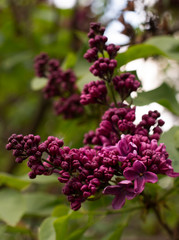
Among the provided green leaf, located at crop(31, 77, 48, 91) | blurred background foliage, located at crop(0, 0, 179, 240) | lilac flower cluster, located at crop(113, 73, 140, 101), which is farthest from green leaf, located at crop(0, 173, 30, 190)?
lilac flower cluster, located at crop(113, 73, 140, 101)

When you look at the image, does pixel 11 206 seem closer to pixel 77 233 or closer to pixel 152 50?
pixel 77 233

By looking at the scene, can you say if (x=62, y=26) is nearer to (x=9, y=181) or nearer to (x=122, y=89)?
(x=9, y=181)

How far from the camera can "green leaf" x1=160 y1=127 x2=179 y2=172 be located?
1.13m

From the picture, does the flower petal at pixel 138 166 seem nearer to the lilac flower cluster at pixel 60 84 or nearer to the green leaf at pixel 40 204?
the lilac flower cluster at pixel 60 84

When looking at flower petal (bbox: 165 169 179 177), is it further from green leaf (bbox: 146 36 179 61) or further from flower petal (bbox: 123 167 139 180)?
green leaf (bbox: 146 36 179 61)

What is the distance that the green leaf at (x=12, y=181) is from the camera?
1.78m

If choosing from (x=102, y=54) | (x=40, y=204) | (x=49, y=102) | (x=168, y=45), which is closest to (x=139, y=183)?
(x=102, y=54)

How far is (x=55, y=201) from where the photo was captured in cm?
198

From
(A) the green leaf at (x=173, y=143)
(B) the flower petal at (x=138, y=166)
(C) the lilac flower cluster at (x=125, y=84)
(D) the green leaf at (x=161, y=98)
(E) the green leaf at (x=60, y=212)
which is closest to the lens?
(B) the flower petal at (x=138, y=166)

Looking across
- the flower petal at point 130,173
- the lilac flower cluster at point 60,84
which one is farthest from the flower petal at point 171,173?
the lilac flower cluster at point 60,84

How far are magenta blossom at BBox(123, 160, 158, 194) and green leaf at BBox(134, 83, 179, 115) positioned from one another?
0.41 m

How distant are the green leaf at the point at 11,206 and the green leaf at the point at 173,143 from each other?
32.3 inches

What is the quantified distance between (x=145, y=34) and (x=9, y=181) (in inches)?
47.5

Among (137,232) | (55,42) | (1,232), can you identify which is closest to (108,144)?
(1,232)
